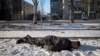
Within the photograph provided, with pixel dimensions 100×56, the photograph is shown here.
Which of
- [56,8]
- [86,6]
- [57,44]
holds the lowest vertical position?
[57,44]

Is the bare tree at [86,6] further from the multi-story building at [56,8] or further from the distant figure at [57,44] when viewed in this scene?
the distant figure at [57,44]

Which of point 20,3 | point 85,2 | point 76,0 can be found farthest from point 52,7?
point 20,3

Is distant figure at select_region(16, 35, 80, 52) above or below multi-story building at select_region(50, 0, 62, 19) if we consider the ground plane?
below

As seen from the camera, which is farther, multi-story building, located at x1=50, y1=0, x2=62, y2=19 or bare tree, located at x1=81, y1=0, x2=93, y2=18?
multi-story building, located at x1=50, y1=0, x2=62, y2=19

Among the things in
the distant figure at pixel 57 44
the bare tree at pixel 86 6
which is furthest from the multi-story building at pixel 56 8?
the distant figure at pixel 57 44

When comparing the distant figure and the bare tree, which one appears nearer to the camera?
the distant figure

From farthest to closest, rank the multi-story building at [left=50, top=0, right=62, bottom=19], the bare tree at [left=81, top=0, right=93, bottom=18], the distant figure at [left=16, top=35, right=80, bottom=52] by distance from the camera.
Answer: the multi-story building at [left=50, top=0, right=62, bottom=19], the bare tree at [left=81, top=0, right=93, bottom=18], the distant figure at [left=16, top=35, right=80, bottom=52]

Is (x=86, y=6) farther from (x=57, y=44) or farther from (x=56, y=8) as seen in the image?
(x=57, y=44)

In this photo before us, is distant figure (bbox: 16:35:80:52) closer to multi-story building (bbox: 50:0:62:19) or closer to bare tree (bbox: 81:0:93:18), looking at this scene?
bare tree (bbox: 81:0:93:18)

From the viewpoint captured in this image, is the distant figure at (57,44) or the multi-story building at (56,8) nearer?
the distant figure at (57,44)

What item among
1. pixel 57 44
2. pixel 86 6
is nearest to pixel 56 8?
pixel 86 6

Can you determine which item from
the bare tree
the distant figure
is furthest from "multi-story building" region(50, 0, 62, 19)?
the distant figure

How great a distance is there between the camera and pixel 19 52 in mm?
8539

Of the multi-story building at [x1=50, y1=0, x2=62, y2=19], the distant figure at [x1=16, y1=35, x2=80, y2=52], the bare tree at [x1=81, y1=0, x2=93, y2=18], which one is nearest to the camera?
the distant figure at [x1=16, y1=35, x2=80, y2=52]
